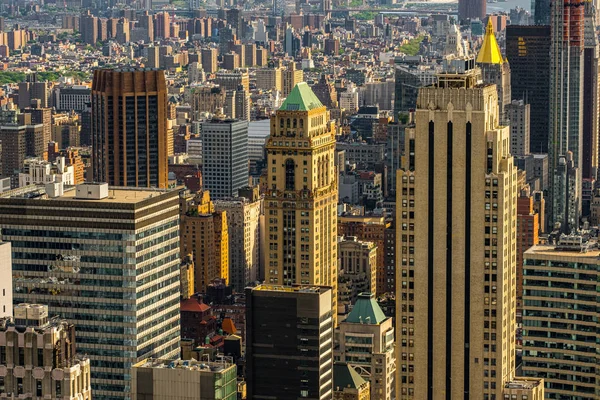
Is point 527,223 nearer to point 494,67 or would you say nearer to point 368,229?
point 368,229

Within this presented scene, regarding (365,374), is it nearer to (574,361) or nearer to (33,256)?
(574,361)

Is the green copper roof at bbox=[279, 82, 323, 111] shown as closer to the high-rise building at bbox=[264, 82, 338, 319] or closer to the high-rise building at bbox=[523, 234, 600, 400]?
the high-rise building at bbox=[264, 82, 338, 319]

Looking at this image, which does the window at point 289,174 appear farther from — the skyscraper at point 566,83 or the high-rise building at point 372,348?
the skyscraper at point 566,83

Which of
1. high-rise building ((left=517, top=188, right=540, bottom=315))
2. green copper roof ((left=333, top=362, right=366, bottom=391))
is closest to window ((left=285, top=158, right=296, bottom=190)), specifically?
green copper roof ((left=333, top=362, right=366, bottom=391))

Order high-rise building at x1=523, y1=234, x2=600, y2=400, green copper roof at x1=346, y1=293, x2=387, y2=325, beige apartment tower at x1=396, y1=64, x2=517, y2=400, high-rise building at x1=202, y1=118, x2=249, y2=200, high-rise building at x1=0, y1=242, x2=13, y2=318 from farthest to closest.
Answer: high-rise building at x1=202, y1=118, x2=249, y2=200 → green copper roof at x1=346, y1=293, x2=387, y2=325 → high-rise building at x1=523, y1=234, x2=600, y2=400 → beige apartment tower at x1=396, y1=64, x2=517, y2=400 → high-rise building at x1=0, y1=242, x2=13, y2=318

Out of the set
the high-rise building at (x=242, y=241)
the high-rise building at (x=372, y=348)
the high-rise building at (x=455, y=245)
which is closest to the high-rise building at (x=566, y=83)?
the high-rise building at (x=242, y=241)

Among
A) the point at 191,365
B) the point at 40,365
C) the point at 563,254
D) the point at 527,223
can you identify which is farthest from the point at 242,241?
the point at 40,365

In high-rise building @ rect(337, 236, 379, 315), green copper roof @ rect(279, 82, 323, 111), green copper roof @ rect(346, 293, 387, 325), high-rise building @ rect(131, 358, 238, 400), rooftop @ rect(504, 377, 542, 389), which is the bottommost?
high-rise building @ rect(337, 236, 379, 315)
